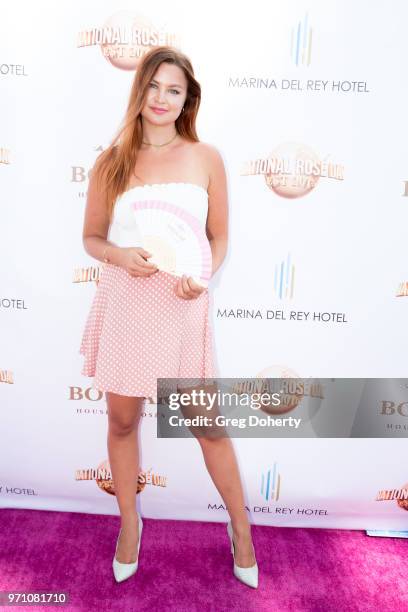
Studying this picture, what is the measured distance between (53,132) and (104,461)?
1.48 metres

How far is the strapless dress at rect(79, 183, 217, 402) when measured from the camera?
1.86 m

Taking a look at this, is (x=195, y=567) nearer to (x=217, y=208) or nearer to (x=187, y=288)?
(x=187, y=288)

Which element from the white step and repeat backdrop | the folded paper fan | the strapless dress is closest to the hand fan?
the folded paper fan

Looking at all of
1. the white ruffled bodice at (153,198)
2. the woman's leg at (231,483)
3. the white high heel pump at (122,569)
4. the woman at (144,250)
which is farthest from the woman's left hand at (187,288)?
the white high heel pump at (122,569)

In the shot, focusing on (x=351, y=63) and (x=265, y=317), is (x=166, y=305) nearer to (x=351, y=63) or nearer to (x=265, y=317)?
(x=265, y=317)

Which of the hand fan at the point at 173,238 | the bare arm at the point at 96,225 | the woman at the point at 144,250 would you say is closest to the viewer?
the hand fan at the point at 173,238

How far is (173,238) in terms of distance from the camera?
5.69 feet

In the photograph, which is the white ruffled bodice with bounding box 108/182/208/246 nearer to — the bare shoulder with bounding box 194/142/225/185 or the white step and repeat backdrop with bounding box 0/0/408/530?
the bare shoulder with bounding box 194/142/225/185

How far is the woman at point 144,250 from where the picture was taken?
1817mm

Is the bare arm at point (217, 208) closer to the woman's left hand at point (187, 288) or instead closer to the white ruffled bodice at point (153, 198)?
the white ruffled bodice at point (153, 198)

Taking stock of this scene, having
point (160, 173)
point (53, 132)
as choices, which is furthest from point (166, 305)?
point (53, 132)

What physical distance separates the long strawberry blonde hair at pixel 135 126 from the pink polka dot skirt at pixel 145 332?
0.30 metres

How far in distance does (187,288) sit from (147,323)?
21 centimetres

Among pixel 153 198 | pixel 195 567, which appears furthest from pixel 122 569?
pixel 153 198
